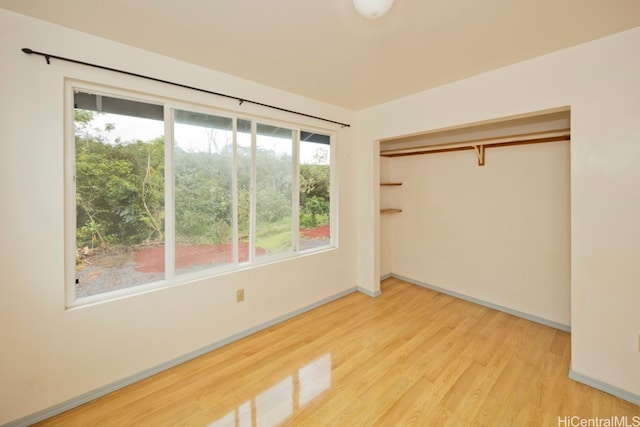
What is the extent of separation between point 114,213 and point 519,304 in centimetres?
410

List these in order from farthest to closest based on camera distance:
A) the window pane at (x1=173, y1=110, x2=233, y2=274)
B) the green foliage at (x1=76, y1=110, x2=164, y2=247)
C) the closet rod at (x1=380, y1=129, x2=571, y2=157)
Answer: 1. the closet rod at (x1=380, y1=129, x2=571, y2=157)
2. the window pane at (x1=173, y1=110, x2=233, y2=274)
3. the green foliage at (x1=76, y1=110, x2=164, y2=247)

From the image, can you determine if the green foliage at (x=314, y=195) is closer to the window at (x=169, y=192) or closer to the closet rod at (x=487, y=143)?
the window at (x=169, y=192)

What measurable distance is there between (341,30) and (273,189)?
63.7 inches

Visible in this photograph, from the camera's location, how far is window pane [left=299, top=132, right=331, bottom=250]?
10.5ft

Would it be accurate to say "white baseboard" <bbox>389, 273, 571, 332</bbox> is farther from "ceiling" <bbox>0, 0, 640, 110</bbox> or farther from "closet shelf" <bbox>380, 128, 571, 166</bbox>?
"ceiling" <bbox>0, 0, 640, 110</bbox>

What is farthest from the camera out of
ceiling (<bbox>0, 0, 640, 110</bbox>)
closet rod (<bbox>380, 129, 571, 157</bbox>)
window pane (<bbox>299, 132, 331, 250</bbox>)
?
window pane (<bbox>299, 132, 331, 250</bbox>)

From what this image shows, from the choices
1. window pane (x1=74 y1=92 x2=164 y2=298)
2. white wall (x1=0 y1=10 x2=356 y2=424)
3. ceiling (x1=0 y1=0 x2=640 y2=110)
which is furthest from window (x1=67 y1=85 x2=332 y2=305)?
ceiling (x1=0 y1=0 x2=640 y2=110)

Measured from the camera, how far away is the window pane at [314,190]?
10.5 ft

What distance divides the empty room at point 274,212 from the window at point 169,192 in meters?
0.02

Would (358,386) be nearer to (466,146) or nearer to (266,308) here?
(266,308)

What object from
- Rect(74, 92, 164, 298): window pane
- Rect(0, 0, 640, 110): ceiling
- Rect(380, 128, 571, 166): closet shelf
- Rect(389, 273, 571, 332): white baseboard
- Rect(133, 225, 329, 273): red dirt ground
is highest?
Rect(0, 0, 640, 110): ceiling

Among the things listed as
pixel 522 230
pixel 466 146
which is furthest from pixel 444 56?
pixel 522 230

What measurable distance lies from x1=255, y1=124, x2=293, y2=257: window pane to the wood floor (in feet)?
3.00

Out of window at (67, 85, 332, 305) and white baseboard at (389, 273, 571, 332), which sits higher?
window at (67, 85, 332, 305)
